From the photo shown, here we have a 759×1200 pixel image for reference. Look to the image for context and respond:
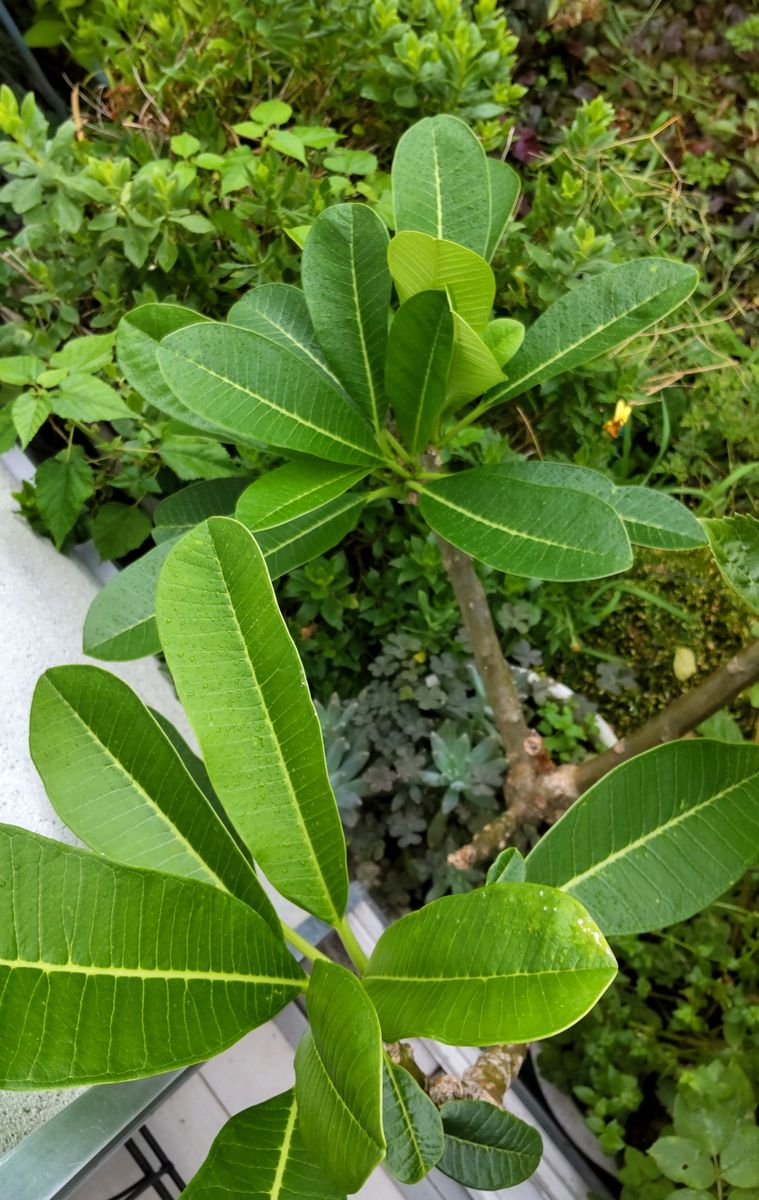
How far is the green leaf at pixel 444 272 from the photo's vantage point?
73cm

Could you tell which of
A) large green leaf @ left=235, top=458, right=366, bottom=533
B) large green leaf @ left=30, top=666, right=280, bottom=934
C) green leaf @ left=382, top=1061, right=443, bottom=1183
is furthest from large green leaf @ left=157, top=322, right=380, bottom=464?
green leaf @ left=382, top=1061, right=443, bottom=1183

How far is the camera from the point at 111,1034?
50 cm

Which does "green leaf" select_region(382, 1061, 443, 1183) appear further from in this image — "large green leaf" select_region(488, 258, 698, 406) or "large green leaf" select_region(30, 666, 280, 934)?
"large green leaf" select_region(488, 258, 698, 406)

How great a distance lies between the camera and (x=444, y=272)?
770 mm

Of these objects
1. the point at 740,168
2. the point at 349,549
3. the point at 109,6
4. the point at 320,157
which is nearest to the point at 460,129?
the point at 320,157

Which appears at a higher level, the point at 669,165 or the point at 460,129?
the point at 460,129

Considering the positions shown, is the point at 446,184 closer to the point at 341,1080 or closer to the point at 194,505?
the point at 194,505

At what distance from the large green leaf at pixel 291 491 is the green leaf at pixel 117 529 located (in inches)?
21.2

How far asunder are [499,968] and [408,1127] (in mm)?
225

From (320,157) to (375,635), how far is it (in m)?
0.90

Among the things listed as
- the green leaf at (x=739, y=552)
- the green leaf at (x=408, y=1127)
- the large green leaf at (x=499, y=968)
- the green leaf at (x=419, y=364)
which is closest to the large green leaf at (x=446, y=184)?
the green leaf at (x=419, y=364)

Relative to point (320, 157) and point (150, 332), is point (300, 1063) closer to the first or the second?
point (150, 332)

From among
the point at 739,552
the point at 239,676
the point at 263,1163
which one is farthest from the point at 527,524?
the point at 263,1163

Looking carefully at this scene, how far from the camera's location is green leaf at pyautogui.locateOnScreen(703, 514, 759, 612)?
69 cm
